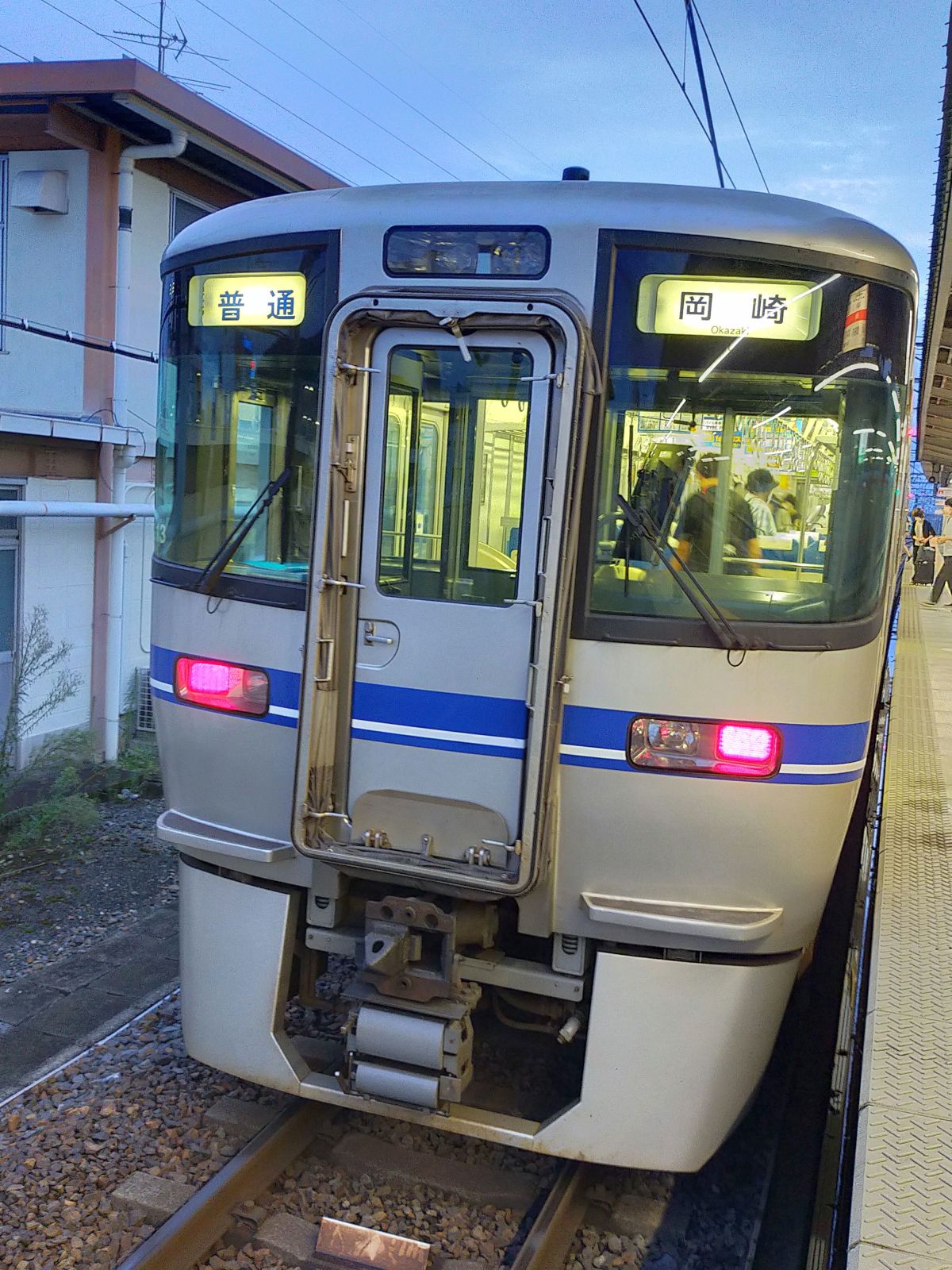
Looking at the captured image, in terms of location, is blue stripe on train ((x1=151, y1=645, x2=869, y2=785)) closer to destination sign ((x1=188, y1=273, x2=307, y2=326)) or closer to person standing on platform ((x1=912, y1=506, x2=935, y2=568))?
destination sign ((x1=188, y1=273, x2=307, y2=326))

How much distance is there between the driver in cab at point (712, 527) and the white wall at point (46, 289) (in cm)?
737

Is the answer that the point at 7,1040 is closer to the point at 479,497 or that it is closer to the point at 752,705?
the point at 479,497

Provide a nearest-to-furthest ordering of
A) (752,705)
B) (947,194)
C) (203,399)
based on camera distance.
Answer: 1. (752,705)
2. (203,399)
3. (947,194)

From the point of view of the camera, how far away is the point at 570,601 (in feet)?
11.0

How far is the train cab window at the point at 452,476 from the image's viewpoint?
3.44m

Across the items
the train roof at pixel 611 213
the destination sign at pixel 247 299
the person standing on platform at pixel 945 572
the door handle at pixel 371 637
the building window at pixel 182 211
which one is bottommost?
the person standing on platform at pixel 945 572

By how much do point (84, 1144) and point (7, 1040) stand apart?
1.04 m

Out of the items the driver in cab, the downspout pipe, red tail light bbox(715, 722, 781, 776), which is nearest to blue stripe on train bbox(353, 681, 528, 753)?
red tail light bbox(715, 722, 781, 776)

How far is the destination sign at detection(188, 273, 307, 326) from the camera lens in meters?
3.64

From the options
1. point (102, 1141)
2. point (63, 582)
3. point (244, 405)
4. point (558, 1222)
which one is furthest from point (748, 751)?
point (63, 582)

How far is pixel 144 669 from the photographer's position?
34.1 feet

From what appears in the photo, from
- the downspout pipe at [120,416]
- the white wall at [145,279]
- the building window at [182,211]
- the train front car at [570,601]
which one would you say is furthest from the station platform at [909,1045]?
the building window at [182,211]

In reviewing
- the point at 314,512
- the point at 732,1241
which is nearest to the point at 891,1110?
the point at 732,1241

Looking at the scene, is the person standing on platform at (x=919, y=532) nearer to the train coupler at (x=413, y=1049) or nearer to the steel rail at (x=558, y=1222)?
the steel rail at (x=558, y=1222)
